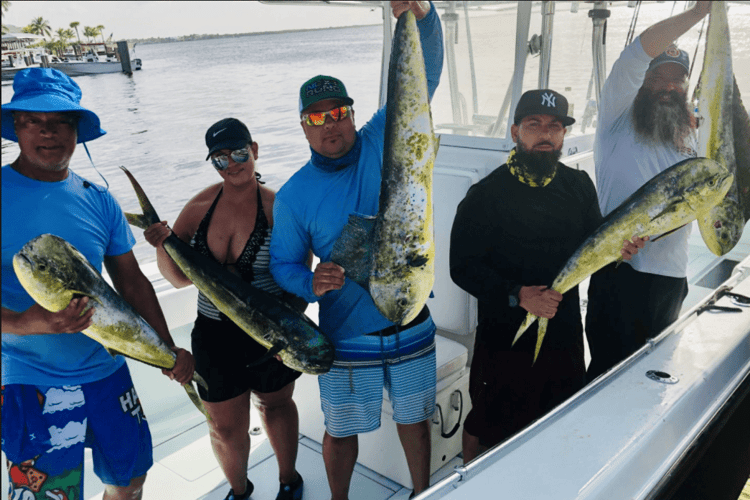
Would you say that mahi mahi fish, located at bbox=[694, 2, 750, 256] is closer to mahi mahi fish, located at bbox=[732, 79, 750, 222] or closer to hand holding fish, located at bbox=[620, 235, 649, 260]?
mahi mahi fish, located at bbox=[732, 79, 750, 222]

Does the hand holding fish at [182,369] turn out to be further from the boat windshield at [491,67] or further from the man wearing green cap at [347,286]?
the boat windshield at [491,67]

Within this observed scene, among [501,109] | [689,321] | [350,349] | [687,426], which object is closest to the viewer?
[687,426]

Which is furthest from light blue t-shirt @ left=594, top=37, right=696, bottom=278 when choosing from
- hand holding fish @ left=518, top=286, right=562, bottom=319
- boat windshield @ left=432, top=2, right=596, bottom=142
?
boat windshield @ left=432, top=2, right=596, bottom=142

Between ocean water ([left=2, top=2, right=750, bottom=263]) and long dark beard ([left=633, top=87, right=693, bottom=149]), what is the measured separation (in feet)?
0.73

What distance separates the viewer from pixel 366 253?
1.60 metres

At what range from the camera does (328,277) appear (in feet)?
5.43

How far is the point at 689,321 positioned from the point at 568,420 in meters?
0.83

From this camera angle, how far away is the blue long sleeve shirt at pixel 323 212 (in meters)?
1.80

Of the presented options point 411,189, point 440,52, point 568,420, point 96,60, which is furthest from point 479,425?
point 96,60

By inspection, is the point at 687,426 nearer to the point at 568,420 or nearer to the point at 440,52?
the point at 568,420

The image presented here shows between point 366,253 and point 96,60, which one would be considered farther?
point 96,60

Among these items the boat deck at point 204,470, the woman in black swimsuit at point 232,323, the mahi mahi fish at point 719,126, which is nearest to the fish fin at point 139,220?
the woman in black swimsuit at point 232,323

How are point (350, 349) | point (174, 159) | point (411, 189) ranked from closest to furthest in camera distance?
point (411, 189) → point (350, 349) → point (174, 159)

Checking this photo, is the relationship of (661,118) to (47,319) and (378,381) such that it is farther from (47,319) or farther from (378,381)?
(47,319)
